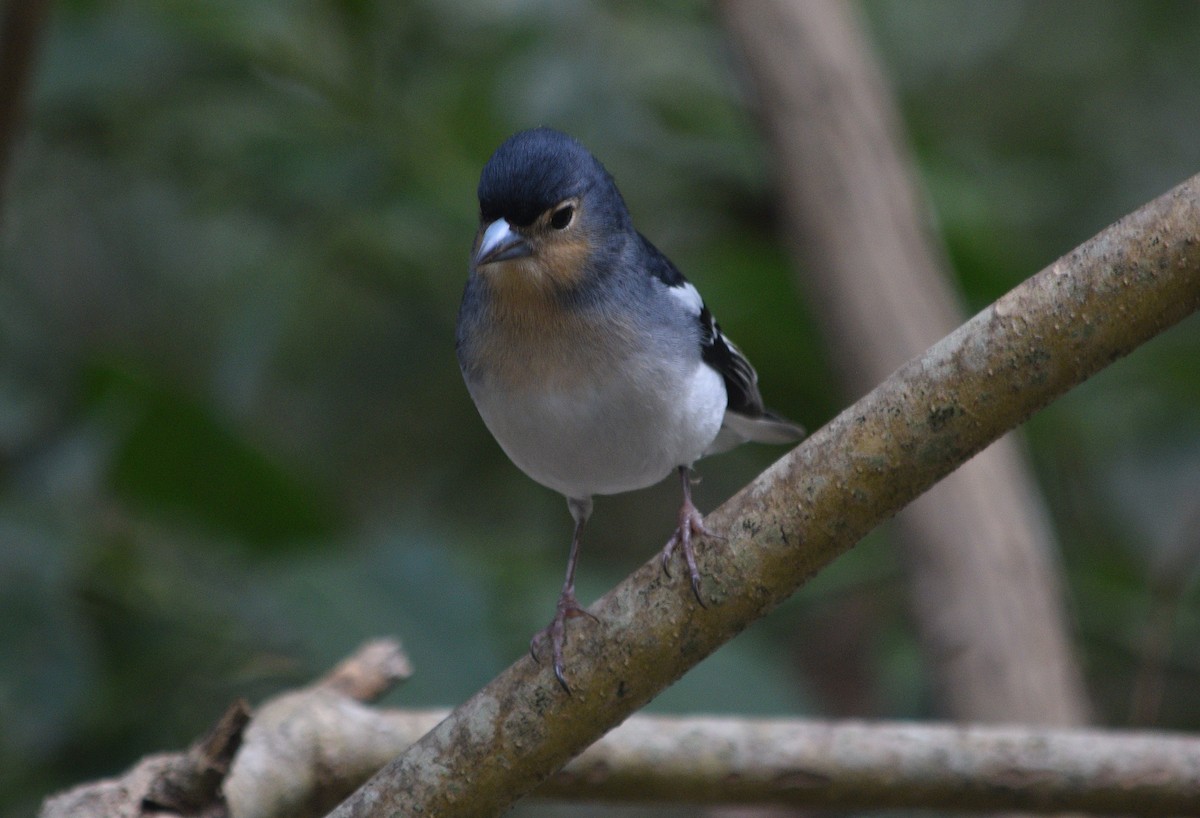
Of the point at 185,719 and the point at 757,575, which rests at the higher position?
the point at 185,719

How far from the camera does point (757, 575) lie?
2225 millimetres

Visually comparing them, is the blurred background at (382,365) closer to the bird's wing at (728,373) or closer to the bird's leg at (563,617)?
the bird's leg at (563,617)

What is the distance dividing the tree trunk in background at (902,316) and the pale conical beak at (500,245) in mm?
2241

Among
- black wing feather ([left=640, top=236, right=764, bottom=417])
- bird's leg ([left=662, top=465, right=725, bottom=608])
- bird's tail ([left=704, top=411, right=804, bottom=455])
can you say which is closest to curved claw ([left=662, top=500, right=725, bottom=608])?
bird's leg ([left=662, top=465, right=725, bottom=608])

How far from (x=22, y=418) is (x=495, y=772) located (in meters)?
2.35

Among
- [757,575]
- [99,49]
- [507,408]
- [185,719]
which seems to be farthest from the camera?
[99,49]

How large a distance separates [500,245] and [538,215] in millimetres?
122

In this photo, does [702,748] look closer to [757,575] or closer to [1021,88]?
[757,575]

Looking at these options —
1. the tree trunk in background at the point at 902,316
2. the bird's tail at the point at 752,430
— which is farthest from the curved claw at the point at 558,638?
the tree trunk in background at the point at 902,316

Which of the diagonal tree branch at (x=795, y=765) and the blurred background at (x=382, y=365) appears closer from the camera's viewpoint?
the diagonal tree branch at (x=795, y=765)

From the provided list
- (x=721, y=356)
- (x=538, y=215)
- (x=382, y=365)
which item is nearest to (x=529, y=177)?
(x=538, y=215)

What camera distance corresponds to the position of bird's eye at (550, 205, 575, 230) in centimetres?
279

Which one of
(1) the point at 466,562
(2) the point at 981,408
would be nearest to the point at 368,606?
(1) the point at 466,562

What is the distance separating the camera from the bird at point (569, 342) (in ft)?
8.81
